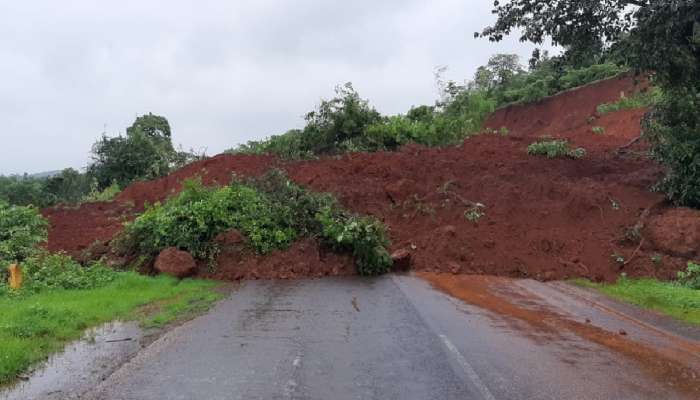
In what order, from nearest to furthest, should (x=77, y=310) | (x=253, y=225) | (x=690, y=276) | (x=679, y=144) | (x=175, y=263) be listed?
(x=77, y=310) → (x=690, y=276) → (x=175, y=263) → (x=679, y=144) → (x=253, y=225)

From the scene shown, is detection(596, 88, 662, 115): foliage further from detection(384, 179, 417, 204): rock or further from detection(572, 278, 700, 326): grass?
detection(572, 278, 700, 326): grass

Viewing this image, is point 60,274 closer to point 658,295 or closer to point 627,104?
point 658,295

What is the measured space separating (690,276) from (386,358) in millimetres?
8784

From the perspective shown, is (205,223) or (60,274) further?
(205,223)

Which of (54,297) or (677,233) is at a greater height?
(677,233)

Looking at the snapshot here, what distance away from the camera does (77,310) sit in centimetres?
997

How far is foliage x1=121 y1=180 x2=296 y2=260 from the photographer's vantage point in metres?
15.4

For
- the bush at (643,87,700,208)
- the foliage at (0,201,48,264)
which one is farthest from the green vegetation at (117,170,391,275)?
the bush at (643,87,700,208)

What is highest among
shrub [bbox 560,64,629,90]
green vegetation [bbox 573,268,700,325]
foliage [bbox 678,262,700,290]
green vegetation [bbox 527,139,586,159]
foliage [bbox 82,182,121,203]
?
shrub [bbox 560,64,629,90]

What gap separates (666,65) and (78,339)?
1362cm

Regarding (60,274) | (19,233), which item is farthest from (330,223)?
(19,233)

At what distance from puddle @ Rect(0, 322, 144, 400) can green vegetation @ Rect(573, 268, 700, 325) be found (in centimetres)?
843

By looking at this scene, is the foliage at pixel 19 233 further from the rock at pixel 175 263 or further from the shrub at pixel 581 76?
the shrub at pixel 581 76

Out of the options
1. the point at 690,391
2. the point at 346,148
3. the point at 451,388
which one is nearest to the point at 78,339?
the point at 451,388
